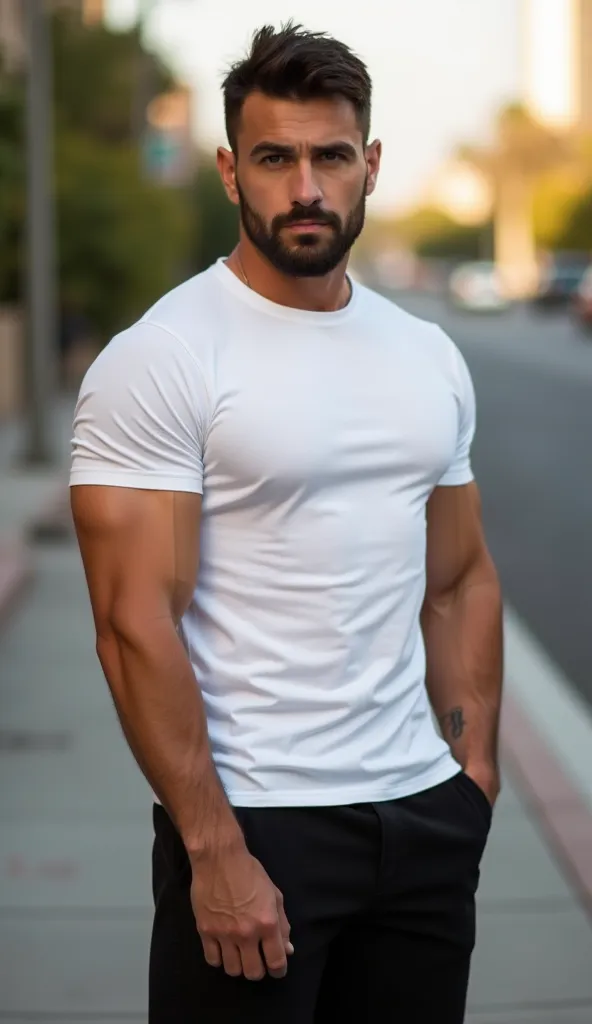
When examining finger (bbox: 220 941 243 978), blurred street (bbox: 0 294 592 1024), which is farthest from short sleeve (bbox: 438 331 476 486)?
blurred street (bbox: 0 294 592 1024)

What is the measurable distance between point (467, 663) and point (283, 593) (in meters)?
0.51

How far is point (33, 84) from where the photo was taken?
57.1 feet

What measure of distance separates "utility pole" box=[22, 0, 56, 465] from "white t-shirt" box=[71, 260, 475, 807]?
48.9 feet

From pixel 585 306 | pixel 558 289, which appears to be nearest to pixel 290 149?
pixel 585 306

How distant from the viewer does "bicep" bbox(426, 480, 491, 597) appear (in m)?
2.79

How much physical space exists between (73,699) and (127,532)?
565cm

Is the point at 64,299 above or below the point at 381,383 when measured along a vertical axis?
below

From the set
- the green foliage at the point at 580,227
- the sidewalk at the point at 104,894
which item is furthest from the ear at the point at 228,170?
the green foliage at the point at 580,227

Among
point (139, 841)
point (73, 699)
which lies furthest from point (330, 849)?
point (73, 699)

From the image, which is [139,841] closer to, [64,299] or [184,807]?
[184,807]

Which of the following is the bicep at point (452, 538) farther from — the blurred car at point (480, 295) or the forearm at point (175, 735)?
the blurred car at point (480, 295)

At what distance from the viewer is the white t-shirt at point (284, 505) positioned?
2354mm

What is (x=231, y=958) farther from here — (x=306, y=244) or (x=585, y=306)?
(x=585, y=306)

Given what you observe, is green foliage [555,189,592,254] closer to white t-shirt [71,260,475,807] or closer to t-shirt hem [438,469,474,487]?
t-shirt hem [438,469,474,487]
